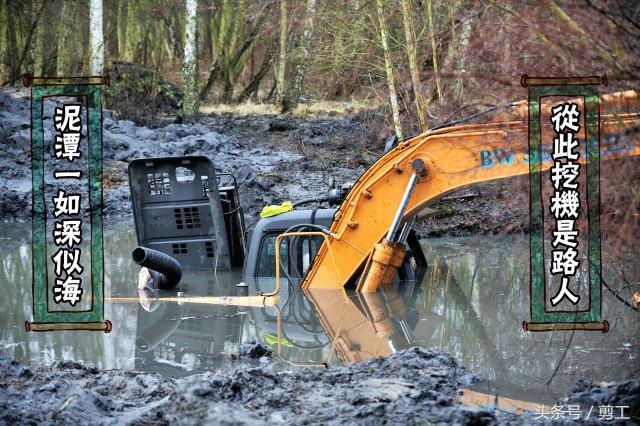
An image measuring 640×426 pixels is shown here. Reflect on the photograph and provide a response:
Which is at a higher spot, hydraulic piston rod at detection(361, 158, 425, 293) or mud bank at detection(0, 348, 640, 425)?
hydraulic piston rod at detection(361, 158, 425, 293)

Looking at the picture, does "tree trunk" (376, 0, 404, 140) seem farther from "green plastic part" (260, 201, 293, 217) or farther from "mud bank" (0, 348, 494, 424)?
"mud bank" (0, 348, 494, 424)

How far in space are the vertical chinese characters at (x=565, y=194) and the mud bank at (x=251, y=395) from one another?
1219 mm

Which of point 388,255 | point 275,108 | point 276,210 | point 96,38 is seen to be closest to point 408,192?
point 388,255

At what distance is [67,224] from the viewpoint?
8172 mm

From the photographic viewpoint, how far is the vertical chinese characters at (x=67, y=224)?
26.7ft

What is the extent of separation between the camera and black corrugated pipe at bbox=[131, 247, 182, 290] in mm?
12780

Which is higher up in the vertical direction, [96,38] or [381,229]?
[96,38]

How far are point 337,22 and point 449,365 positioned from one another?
583 inches

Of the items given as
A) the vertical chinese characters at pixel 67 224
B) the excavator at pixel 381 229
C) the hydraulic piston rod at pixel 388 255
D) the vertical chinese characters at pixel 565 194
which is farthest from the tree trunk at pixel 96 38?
the vertical chinese characters at pixel 565 194

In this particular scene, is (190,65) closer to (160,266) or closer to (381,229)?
(160,266)

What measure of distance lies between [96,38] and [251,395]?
22743 mm

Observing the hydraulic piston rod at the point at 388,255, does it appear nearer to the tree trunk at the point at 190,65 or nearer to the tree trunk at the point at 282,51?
the tree trunk at the point at 190,65

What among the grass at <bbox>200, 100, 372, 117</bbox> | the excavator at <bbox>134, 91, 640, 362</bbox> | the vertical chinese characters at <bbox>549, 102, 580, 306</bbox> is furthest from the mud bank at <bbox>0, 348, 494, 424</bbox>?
the grass at <bbox>200, 100, 372, 117</bbox>

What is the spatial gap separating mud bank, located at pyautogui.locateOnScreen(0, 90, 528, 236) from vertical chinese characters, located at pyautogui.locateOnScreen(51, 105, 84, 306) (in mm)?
10183
